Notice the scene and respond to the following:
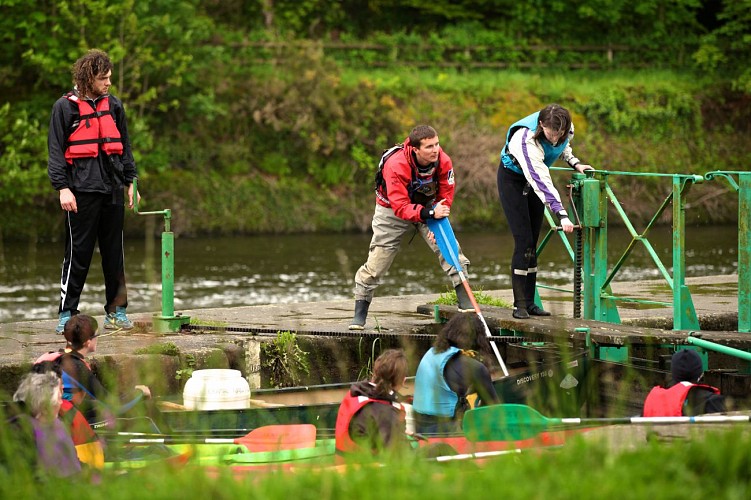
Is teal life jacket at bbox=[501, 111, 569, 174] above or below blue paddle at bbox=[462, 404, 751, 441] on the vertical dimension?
above

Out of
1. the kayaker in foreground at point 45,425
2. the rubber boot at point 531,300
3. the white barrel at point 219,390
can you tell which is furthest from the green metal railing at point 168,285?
the kayaker in foreground at point 45,425

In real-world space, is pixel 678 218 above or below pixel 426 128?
below

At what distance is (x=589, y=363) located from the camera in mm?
9219

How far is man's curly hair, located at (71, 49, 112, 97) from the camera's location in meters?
9.69

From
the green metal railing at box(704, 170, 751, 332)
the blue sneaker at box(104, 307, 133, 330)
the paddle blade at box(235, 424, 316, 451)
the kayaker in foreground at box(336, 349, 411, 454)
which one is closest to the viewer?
the kayaker in foreground at box(336, 349, 411, 454)

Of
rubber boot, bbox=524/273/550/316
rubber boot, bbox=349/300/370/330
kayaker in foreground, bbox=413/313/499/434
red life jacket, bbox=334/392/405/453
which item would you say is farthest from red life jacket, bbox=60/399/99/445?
rubber boot, bbox=524/273/550/316

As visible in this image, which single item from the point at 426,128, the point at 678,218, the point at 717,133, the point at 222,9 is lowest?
the point at 678,218

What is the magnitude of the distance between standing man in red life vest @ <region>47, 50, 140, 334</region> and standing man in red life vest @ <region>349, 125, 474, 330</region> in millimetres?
1982

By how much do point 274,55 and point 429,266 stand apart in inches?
528

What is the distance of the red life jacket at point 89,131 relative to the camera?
9.89m

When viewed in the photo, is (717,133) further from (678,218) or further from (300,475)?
(300,475)

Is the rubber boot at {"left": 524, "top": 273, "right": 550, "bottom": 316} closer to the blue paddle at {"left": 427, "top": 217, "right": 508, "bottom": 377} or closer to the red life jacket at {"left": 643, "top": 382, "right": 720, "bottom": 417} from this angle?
the blue paddle at {"left": 427, "top": 217, "right": 508, "bottom": 377}

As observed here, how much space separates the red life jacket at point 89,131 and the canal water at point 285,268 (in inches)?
285

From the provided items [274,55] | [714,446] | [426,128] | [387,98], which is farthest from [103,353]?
[274,55]
